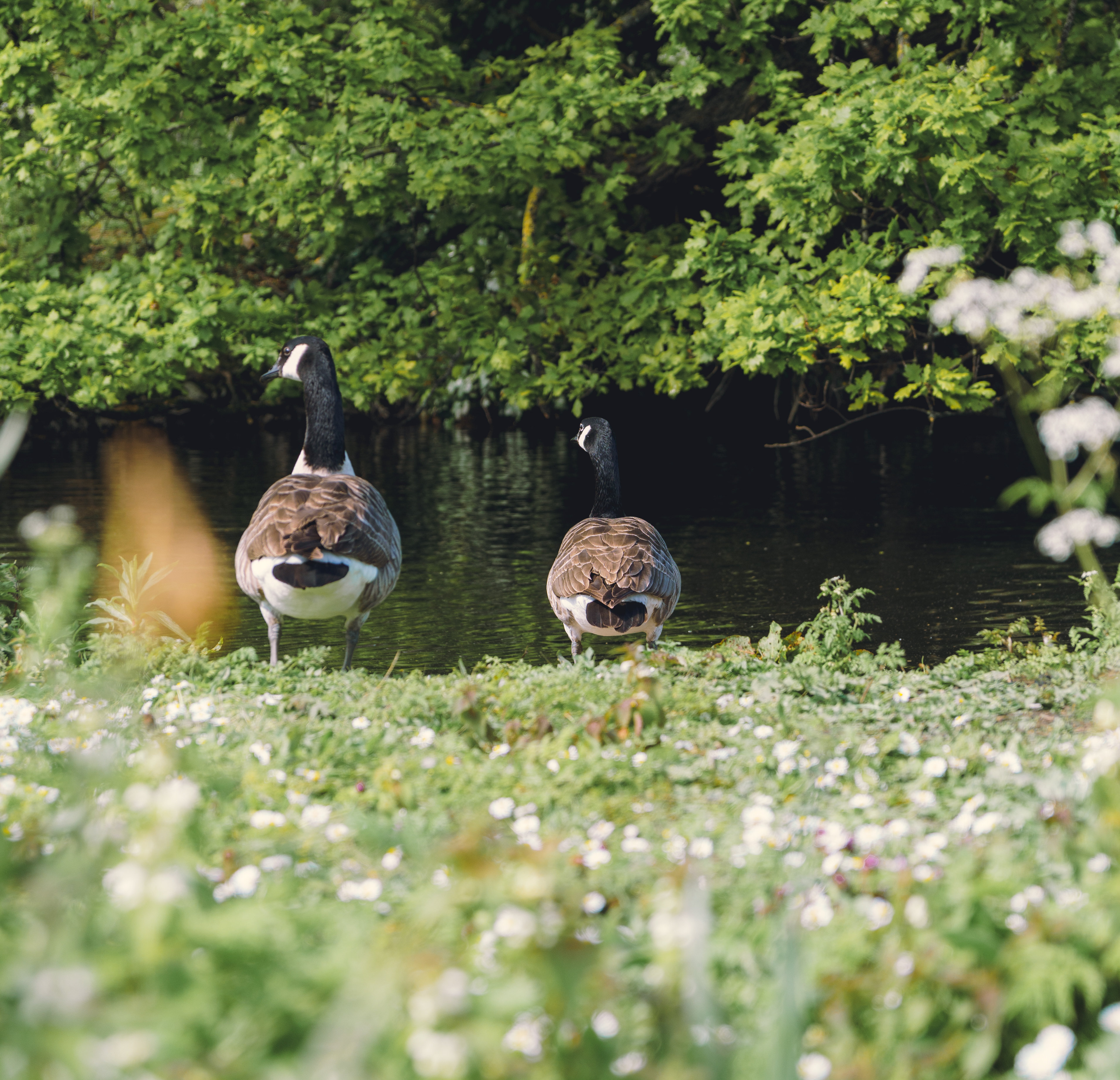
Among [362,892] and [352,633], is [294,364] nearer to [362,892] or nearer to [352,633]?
[352,633]

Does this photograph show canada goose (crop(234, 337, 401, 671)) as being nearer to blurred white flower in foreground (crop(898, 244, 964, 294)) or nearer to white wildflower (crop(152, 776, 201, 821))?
blurred white flower in foreground (crop(898, 244, 964, 294))

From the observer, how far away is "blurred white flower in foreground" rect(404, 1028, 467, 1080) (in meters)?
2.01

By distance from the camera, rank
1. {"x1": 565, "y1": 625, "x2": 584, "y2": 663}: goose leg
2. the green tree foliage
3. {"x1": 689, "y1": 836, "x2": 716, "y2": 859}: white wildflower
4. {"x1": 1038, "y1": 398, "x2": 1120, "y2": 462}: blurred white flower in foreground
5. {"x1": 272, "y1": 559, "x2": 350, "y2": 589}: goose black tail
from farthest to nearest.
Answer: the green tree foliage < {"x1": 565, "y1": 625, "x2": 584, "y2": 663}: goose leg < {"x1": 272, "y1": 559, "x2": 350, "y2": 589}: goose black tail < {"x1": 1038, "y1": 398, "x2": 1120, "y2": 462}: blurred white flower in foreground < {"x1": 689, "y1": 836, "x2": 716, "y2": 859}: white wildflower

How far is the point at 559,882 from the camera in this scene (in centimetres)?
314

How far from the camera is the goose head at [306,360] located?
34.0 ft

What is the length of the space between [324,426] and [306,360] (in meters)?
0.97

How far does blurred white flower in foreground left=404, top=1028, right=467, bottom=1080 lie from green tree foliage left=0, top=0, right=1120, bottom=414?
1150cm

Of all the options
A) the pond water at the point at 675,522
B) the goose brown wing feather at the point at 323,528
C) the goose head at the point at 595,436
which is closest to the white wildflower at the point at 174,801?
the goose brown wing feather at the point at 323,528

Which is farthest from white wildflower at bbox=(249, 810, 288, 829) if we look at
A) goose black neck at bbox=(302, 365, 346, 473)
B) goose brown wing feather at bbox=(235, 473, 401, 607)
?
goose black neck at bbox=(302, 365, 346, 473)

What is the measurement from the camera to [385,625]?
11156 millimetres

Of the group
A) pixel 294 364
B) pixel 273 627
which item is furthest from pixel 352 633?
pixel 294 364

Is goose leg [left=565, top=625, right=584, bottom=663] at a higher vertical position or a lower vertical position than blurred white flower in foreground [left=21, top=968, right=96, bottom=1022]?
lower

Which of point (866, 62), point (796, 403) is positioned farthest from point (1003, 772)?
point (796, 403)

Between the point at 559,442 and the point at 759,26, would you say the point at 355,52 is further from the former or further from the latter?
the point at 559,442
